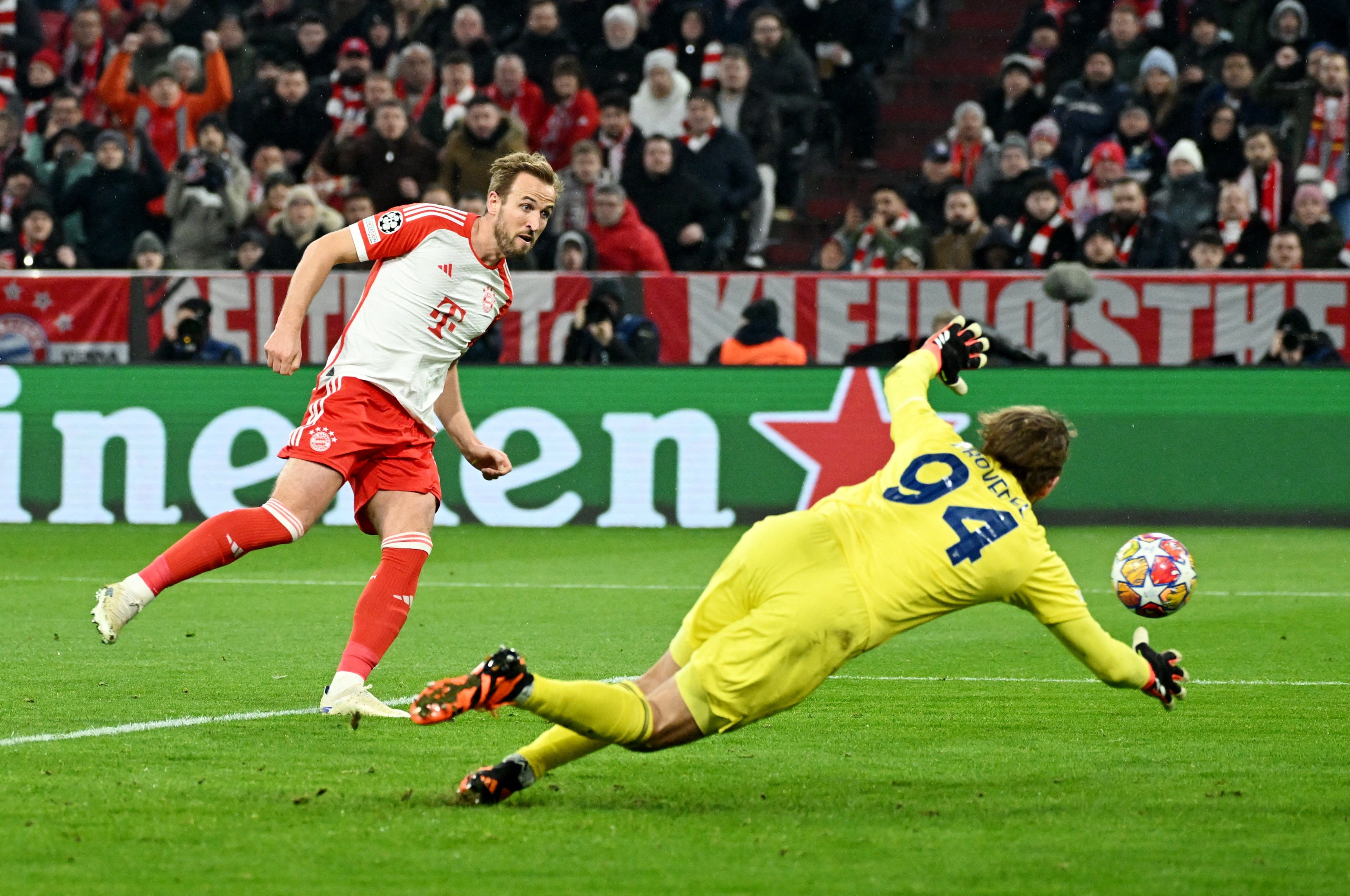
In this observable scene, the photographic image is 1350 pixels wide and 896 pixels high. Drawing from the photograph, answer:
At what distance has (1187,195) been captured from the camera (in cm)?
1712

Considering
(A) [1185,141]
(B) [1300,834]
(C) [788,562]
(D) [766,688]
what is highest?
(A) [1185,141]

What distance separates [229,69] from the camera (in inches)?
842

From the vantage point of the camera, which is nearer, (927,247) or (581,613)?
(581,613)

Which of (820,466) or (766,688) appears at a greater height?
(766,688)

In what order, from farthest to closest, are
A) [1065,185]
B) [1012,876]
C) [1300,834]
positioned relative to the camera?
1. [1065,185]
2. [1300,834]
3. [1012,876]

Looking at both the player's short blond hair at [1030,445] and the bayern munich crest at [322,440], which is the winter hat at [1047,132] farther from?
the player's short blond hair at [1030,445]

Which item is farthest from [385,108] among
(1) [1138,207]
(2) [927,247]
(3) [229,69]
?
(1) [1138,207]

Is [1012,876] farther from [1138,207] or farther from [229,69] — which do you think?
[229,69]

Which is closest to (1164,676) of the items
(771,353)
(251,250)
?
(771,353)

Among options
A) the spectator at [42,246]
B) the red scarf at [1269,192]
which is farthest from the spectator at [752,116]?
the spectator at [42,246]

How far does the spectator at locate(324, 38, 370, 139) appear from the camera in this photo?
19.8m

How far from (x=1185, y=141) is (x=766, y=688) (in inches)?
528

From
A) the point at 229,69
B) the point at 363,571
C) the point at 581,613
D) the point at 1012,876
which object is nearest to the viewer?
the point at 1012,876

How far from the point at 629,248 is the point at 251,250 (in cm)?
352
